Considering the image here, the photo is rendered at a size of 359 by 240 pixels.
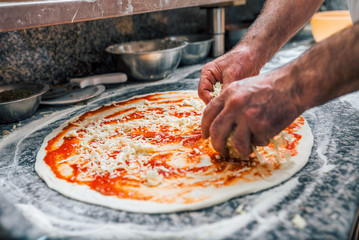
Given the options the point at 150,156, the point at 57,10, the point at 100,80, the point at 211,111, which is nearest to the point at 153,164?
the point at 150,156

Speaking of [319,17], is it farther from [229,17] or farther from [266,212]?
[266,212]

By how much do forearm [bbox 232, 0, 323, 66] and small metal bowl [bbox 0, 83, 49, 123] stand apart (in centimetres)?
101

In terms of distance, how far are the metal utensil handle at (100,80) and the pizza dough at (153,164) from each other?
44cm

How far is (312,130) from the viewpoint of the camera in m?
1.28

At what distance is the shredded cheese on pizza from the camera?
3.15 ft

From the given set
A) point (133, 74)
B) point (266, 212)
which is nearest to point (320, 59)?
point (266, 212)

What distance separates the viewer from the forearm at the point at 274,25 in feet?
4.51

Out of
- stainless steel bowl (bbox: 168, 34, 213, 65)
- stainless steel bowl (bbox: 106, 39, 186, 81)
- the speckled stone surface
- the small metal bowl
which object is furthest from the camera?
stainless steel bowl (bbox: 168, 34, 213, 65)

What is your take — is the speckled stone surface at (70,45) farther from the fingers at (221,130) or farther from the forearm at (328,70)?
the forearm at (328,70)

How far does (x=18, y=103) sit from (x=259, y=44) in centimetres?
117

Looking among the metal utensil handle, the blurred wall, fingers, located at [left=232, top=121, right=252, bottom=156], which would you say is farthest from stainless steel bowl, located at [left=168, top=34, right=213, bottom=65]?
fingers, located at [left=232, top=121, right=252, bottom=156]

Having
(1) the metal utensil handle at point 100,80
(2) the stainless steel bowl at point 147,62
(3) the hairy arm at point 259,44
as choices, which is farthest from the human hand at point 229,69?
(1) the metal utensil handle at point 100,80

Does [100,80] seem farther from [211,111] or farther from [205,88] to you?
[211,111]

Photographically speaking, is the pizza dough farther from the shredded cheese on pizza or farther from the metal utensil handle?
the metal utensil handle
